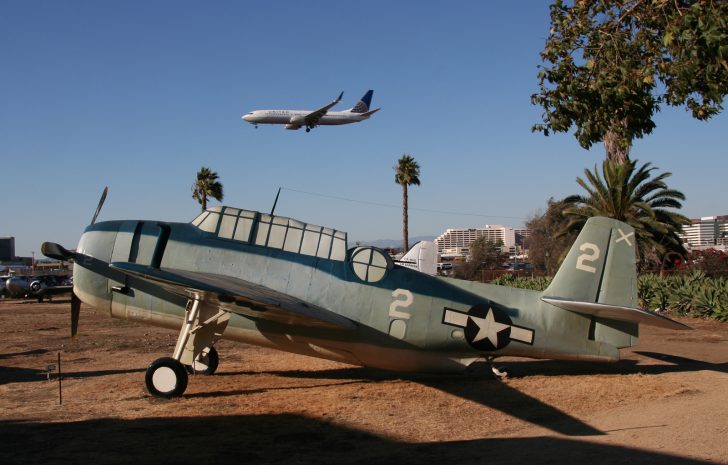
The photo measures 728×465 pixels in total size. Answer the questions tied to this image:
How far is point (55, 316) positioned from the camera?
76.2 ft

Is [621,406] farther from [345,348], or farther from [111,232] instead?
[111,232]

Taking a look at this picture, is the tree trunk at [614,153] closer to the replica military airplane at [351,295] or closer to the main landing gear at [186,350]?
the replica military airplane at [351,295]

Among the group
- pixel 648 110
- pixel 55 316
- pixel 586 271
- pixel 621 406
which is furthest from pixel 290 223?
pixel 55 316

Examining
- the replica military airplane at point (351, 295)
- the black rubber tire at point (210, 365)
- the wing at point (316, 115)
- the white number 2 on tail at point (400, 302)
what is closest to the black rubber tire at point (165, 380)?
the replica military airplane at point (351, 295)

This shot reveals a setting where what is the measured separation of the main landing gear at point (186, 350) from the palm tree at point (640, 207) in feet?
75.5

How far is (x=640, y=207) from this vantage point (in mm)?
27688

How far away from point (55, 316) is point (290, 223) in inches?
700

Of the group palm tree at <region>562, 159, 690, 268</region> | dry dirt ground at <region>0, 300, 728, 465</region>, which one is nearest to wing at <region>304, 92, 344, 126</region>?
palm tree at <region>562, 159, 690, 268</region>

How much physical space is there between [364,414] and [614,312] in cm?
401

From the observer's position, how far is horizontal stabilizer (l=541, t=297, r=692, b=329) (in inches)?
315

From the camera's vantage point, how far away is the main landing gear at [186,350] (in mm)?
8711

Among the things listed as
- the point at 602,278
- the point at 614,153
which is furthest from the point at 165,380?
the point at 614,153

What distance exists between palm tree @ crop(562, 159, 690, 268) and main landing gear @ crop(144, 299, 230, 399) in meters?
23.0

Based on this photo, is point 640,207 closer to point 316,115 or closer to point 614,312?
point 614,312
